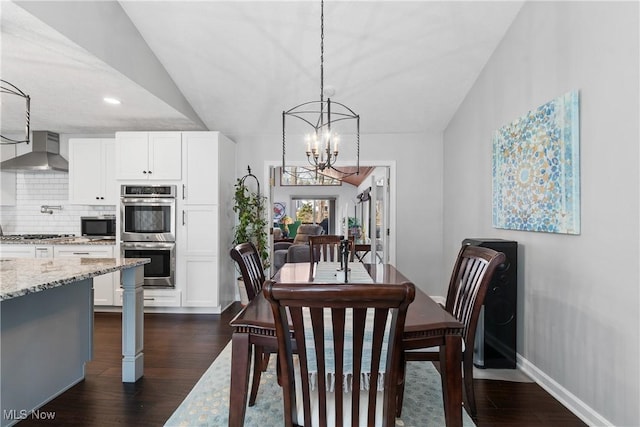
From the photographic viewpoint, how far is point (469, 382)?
2.03 metres

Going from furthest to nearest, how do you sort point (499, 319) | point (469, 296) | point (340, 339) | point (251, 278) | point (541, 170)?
point (499, 319) → point (541, 170) → point (251, 278) → point (469, 296) → point (340, 339)

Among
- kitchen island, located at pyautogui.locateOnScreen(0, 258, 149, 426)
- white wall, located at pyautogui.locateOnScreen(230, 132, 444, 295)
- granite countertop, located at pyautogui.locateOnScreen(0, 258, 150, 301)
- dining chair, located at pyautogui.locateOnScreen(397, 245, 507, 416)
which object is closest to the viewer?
granite countertop, located at pyautogui.locateOnScreen(0, 258, 150, 301)

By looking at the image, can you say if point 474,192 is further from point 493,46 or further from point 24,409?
point 24,409

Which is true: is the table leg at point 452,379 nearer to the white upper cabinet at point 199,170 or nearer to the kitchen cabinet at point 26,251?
the white upper cabinet at point 199,170

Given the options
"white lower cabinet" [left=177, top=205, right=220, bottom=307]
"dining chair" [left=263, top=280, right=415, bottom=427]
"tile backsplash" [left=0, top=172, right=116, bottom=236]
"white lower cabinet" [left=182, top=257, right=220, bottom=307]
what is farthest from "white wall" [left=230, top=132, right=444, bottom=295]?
"dining chair" [left=263, top=280, right=415, bottom=427]

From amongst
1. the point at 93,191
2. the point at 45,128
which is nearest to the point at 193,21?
the point at 93,191

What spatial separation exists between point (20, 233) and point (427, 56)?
220 inches

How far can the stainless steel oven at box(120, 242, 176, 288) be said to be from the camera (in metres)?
4.19

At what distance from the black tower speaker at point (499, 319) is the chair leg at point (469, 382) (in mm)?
807

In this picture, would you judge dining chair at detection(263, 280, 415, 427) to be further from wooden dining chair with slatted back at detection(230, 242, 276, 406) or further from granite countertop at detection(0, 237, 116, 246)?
granite countertop at detection(0, 237, 116, 246)

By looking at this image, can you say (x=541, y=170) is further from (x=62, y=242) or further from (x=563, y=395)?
(x=62, y=242)

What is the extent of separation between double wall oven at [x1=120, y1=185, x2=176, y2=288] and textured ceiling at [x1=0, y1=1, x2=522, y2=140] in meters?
0.87

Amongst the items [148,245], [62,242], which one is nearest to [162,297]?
[148,245]

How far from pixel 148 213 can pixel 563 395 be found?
13.7 ft
